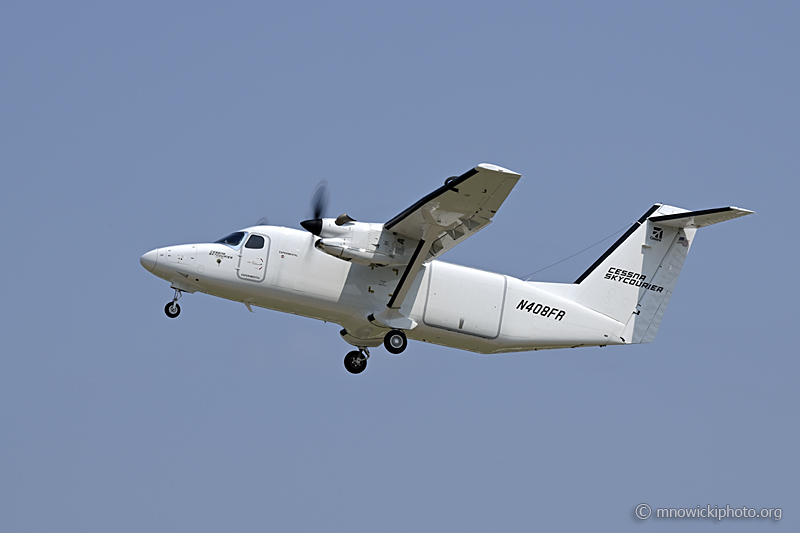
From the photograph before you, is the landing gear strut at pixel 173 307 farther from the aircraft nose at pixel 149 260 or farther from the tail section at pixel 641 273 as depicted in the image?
the tail section at pixel 641 273

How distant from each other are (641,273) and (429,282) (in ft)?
15.6

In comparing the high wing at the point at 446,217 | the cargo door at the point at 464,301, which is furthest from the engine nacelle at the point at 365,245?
the cargo door at the point at 464,301

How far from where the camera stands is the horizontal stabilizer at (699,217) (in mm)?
16266

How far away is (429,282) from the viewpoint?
16.8 metres

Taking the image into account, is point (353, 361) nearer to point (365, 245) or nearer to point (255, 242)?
point (365, 245)

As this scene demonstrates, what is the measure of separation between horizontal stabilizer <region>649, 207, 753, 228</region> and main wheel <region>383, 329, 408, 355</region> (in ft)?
20.1

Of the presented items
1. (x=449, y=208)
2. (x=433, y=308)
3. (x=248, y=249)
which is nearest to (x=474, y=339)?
(x=433, y=308)

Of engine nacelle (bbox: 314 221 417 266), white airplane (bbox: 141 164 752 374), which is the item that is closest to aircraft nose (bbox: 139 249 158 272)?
white airplane (bbox: 141 164 752 374)

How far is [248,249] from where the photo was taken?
1614cm

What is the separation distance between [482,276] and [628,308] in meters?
3.24

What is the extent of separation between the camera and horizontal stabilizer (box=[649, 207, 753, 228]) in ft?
53.4

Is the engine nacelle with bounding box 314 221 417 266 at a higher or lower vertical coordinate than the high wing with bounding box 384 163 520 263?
lower

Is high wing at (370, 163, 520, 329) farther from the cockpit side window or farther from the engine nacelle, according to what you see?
the cockpit side window

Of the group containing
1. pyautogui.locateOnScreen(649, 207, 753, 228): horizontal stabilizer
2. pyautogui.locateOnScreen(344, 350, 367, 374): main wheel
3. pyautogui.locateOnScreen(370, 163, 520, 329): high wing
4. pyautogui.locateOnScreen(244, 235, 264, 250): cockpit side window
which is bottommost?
pyautogui.locateOnScreen(344, 350, 367, 374): main wheel
